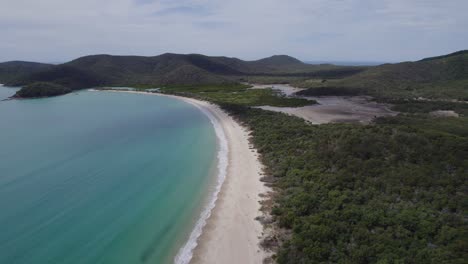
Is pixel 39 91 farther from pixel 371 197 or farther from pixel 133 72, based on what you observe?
pixel 371 197

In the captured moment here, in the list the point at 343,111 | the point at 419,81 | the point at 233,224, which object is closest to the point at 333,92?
the point at 343,111

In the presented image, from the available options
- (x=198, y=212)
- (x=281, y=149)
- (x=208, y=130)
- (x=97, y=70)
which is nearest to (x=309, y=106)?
(x=208, y=130)

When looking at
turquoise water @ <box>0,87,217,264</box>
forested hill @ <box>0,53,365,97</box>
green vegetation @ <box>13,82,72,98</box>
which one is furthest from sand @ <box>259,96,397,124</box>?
green vegetation @ <box>13,82,72,98</box>

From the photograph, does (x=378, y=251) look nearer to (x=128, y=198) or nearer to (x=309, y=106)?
(x=128, y=198)

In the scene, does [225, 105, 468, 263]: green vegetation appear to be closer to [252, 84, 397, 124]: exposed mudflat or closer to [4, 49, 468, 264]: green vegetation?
[4, 49, 468, 264]: green vegetation

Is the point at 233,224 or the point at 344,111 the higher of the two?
the point at 344,111

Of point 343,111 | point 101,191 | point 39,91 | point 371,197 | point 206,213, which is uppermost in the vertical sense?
point 39,91

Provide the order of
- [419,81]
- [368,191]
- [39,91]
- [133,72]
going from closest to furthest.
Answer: [368,191], [419,81], [39,91], [133,72]
